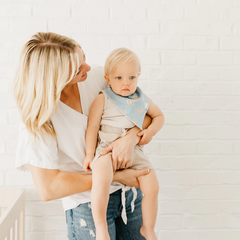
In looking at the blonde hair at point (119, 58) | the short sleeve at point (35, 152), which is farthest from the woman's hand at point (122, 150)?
the blonde hair at point (119, 58)

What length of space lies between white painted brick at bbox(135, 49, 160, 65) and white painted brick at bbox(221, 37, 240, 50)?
1.50ft

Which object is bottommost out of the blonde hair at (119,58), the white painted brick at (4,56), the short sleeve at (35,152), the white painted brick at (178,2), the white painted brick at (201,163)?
the white painted brick at (201,163)

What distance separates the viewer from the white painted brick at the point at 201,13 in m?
1.71

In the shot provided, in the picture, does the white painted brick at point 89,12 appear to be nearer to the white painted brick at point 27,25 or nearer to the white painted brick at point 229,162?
the white painted brick at point 27,25

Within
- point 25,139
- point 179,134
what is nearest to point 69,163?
point 25,139

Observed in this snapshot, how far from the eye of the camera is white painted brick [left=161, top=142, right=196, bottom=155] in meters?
1.75

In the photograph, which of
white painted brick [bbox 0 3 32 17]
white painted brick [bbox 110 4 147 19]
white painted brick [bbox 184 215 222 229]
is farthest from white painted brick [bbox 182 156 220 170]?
white painted brick [bbox 0 3 32 17]

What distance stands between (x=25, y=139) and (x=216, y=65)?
1.32m

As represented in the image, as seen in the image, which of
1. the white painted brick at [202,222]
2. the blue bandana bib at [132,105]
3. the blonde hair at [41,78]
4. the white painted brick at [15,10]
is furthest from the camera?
the white painted brick at [202,222]

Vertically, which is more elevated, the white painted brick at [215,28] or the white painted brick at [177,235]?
the white painted brick at [215,28]

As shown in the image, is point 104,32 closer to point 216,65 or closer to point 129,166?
point 216,65

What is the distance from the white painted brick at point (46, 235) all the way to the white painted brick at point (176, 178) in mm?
745

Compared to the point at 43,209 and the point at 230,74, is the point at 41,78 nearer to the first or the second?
the point at 43,209

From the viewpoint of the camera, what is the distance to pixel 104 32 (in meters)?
1.66
